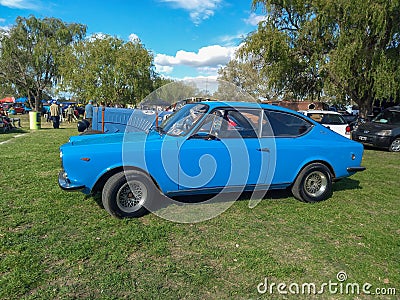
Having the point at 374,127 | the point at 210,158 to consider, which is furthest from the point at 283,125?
the point at 374,127

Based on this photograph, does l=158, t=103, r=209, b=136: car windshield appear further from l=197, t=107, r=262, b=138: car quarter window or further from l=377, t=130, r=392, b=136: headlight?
l=377, t=130, r=392, b=136: headlight

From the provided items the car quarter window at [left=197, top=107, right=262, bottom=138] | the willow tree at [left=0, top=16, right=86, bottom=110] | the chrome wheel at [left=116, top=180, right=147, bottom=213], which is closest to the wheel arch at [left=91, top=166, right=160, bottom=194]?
the chrome wheel at [left=116, top=180, right=147, bottom=213]

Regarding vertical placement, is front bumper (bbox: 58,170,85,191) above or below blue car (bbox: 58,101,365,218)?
below

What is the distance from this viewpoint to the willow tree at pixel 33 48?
1187 inches

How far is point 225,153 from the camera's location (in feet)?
14.3

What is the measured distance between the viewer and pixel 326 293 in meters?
2.80

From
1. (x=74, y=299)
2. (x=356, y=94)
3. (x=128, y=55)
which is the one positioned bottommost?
(x=74, y=299)

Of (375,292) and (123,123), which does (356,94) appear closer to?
(123,123)

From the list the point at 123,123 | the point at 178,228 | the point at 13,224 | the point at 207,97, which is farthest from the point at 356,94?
the point at 13,224

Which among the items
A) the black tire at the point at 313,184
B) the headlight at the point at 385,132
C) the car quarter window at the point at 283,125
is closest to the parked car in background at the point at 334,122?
the headlight at the point at 385,132

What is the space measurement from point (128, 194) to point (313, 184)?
3.16 m

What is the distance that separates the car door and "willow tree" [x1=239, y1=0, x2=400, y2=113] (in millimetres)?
13548

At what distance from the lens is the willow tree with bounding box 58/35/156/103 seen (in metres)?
25.5

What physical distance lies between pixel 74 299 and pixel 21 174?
186 inches
